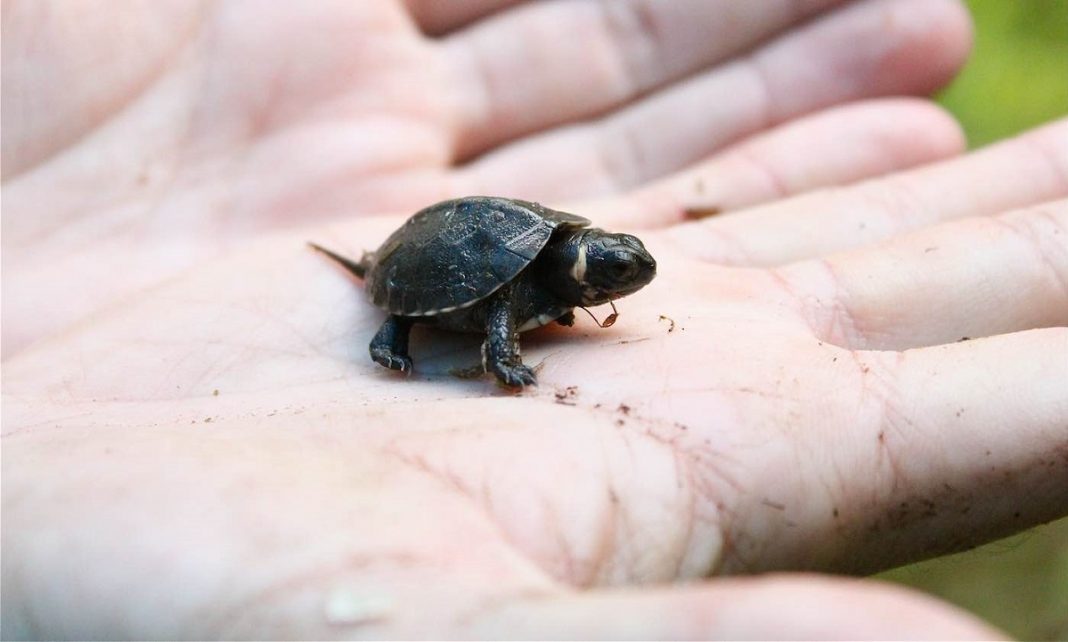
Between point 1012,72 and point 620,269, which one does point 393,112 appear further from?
point 1012,72

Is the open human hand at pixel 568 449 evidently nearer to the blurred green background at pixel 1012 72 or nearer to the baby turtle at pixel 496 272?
the baby turtle at pixel 496 272

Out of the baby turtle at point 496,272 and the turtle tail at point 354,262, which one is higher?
the baby turtle at point 496,272

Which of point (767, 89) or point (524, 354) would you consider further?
point (767, 89)

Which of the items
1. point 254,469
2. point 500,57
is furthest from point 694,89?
point 254,469

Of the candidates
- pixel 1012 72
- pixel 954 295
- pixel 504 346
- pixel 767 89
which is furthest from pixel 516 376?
pixel 1012 72

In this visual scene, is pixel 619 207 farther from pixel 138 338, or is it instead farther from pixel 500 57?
pixel 138 338

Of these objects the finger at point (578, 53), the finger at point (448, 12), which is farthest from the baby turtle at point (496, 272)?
the finger at point (448, 12)
